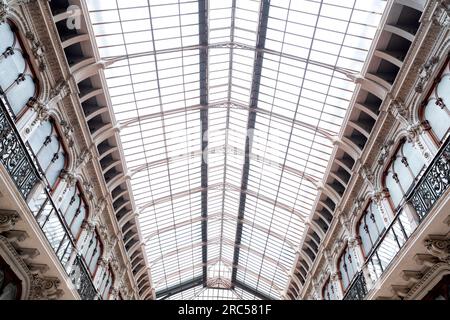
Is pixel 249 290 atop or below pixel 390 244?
atop

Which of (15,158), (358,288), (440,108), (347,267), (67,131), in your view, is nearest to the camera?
(15,158)

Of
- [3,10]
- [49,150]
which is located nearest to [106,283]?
[49,150]

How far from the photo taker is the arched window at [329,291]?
1677 cm

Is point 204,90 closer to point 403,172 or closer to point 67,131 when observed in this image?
point 67,131

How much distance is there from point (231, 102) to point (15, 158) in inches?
405

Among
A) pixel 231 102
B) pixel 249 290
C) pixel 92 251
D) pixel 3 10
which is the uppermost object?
pixel 231 102

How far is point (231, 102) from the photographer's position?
16.8 meters

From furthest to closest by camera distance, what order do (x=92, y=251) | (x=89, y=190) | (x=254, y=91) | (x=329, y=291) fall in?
(x=329, y=291), (x=254, y=91), (x=92, y=251), (x=89, y=190)

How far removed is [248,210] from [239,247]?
218 inches

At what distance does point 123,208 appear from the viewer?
19219 millimetres

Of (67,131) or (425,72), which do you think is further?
(67,131)

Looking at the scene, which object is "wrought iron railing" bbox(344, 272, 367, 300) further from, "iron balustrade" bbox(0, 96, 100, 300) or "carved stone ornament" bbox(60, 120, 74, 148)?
"carved stone ornament" bbox(60, 120, 74, 148)

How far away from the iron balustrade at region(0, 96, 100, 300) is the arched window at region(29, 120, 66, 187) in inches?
18.7
